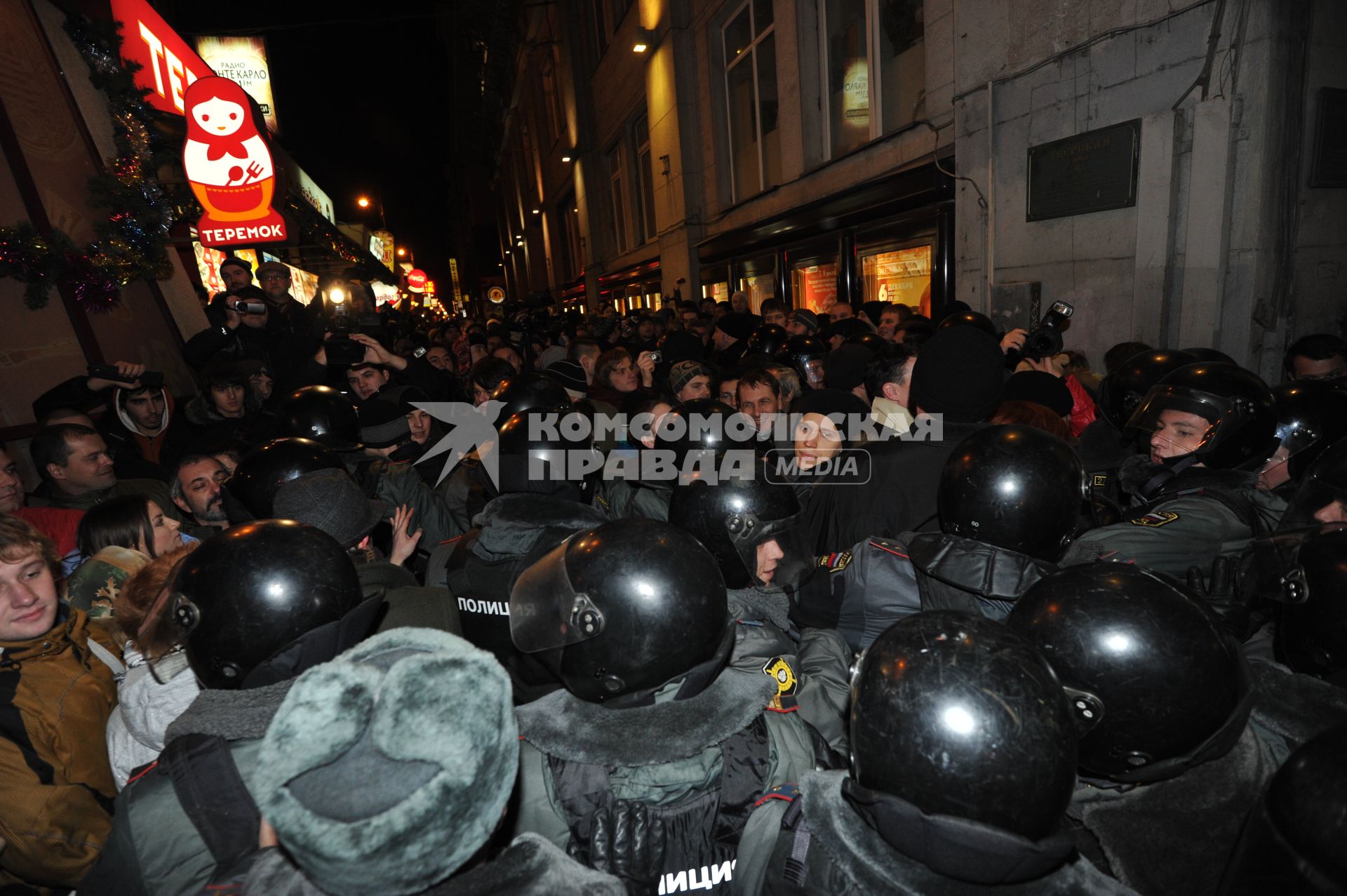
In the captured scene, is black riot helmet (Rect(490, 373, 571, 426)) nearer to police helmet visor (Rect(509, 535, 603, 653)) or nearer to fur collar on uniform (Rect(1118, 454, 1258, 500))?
police helmet visor (Rect(509, 535, 603, 653))

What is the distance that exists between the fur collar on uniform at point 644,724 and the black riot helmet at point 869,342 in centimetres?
378

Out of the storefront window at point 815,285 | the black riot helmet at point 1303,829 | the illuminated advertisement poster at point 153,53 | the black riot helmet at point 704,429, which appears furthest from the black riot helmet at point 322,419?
the storefront window at point 815,285

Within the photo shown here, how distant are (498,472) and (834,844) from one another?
2071 millimetres

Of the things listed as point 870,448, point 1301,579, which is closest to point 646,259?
point 870,448

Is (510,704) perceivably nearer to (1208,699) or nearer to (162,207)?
(1208,699)

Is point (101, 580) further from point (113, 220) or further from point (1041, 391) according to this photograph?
point (113, 220)

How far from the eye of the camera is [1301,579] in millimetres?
1661

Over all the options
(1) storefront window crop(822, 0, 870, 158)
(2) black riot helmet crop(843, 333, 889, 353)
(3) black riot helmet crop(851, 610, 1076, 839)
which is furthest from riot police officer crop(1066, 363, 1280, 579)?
(1) storefront window crop(822, 0, 870, 158)

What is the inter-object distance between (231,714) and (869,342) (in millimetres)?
4646

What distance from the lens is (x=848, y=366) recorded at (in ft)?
15.9

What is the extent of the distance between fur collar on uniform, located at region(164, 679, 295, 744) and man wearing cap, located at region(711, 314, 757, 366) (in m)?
6.33

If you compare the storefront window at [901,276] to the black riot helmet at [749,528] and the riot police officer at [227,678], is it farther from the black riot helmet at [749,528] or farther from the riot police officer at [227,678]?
the riot police officer at [227,678]

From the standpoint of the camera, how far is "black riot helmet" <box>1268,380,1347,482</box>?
2.98 meters

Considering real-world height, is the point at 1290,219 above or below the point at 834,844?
above
